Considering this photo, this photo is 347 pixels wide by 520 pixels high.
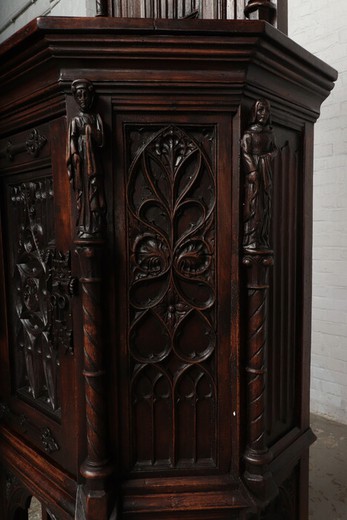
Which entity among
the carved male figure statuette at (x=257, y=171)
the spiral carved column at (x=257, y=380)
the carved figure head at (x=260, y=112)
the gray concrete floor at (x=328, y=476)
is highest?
the carved figure head at (x=260, y=112)

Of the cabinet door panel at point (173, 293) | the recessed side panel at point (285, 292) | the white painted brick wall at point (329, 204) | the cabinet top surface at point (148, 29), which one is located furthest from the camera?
the white painted brick wall at point (329, 204)

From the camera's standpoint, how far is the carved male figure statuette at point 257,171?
0.83 meters

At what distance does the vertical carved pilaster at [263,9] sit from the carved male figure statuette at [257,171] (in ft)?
0.84

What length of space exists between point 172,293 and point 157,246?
11 cm

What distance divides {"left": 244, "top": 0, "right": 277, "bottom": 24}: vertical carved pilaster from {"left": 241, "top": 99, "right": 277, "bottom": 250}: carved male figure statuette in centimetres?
26

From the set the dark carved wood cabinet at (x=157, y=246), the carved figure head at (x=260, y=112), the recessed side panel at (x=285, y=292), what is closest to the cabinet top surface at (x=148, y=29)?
the dark carved wood cabinet at (x=157, y=246)

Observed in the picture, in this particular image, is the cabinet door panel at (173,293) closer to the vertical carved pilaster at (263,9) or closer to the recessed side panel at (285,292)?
the recessed side panel at (285,292)

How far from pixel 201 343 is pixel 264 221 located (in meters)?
0.29

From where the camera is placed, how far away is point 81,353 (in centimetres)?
88

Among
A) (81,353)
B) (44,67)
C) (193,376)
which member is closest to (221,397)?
(193,376)

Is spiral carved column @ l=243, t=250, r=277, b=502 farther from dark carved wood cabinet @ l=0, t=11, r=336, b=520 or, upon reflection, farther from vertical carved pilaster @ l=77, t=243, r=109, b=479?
vertical carved pilaster @ l=77, t=243, r=109, b=479

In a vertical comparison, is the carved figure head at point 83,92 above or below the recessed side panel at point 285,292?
above

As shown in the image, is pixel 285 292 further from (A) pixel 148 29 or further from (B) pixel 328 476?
(B) pixel 328 476

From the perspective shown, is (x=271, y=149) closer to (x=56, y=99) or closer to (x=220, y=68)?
(x=220, y=68)
